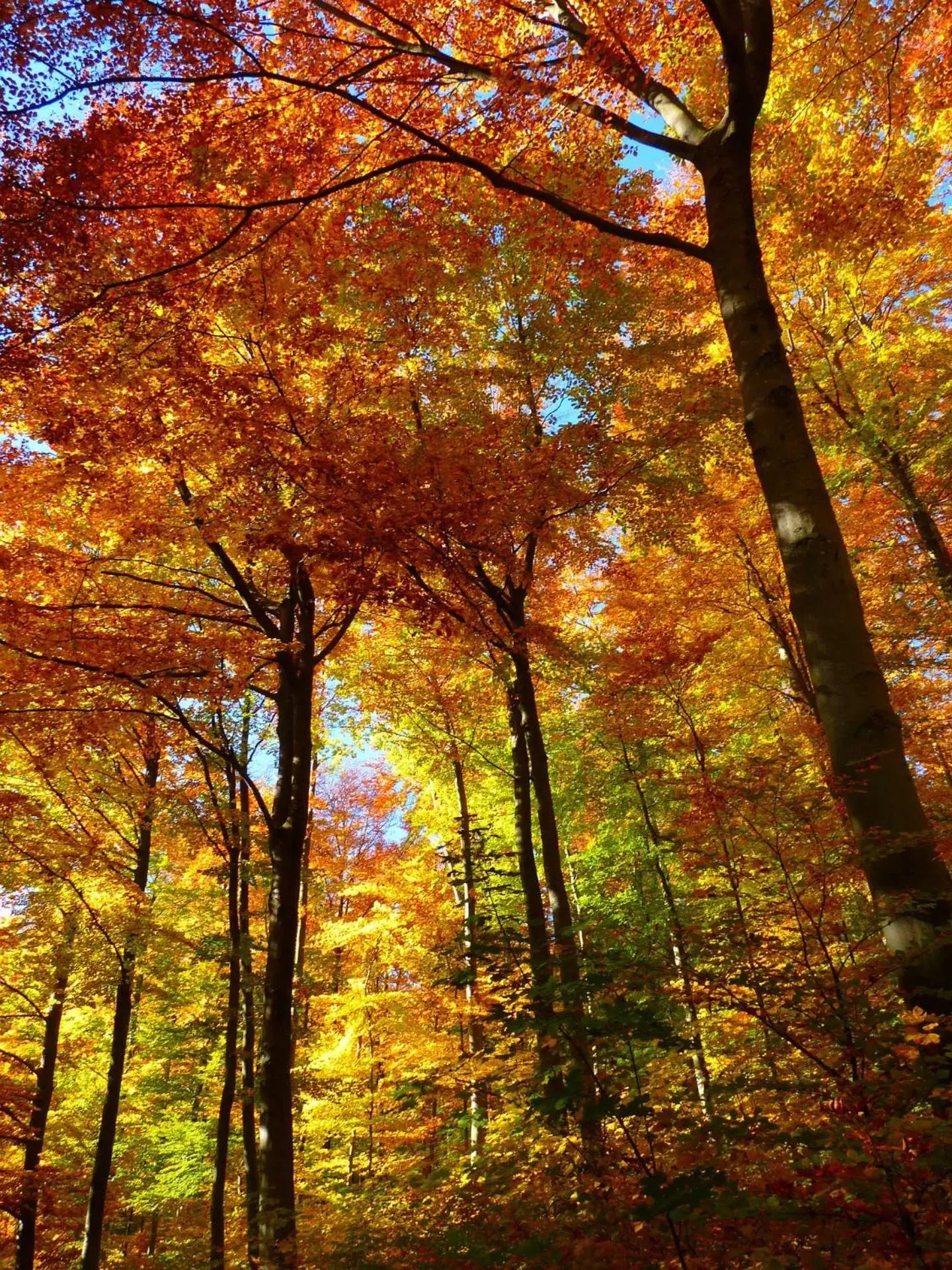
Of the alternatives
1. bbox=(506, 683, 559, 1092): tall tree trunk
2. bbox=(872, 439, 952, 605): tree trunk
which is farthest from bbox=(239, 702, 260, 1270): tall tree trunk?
bbox=(872, 439, 952, 605): tree trunk

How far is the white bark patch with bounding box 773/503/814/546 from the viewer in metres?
3.69

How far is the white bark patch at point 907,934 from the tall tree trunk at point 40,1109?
10.0m

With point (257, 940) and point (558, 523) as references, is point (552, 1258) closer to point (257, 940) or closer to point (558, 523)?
point (558, 523)

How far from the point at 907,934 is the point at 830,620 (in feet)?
4.93

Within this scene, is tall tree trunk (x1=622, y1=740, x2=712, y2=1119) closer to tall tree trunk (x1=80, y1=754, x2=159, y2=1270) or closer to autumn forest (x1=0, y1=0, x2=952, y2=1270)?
autumn forest (x1=0, y1=0, x2=952, y2=1270)

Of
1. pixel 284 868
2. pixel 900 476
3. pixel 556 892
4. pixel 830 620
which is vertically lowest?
pixel 830 620

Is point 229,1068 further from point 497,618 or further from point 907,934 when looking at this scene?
point 907,934

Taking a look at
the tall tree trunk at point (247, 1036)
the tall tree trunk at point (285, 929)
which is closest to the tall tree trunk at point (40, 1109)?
the tall tree trunk at point (247, 1036)

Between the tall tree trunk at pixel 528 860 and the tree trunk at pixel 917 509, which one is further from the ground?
the tree trunk at pixel 917 509

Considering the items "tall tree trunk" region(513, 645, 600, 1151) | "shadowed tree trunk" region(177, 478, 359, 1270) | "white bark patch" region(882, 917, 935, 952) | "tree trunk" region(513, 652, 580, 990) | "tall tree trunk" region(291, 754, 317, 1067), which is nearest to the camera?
→ "white bark patch" region(882, 917, 935, 952)

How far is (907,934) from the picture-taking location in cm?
305

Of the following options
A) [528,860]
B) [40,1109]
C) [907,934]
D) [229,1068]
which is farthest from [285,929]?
[40,1109]

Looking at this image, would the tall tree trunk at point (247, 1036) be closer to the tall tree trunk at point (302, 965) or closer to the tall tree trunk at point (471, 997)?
the tall tree trunk at point (302, 965)

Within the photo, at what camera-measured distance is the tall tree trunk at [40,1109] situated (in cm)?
854
